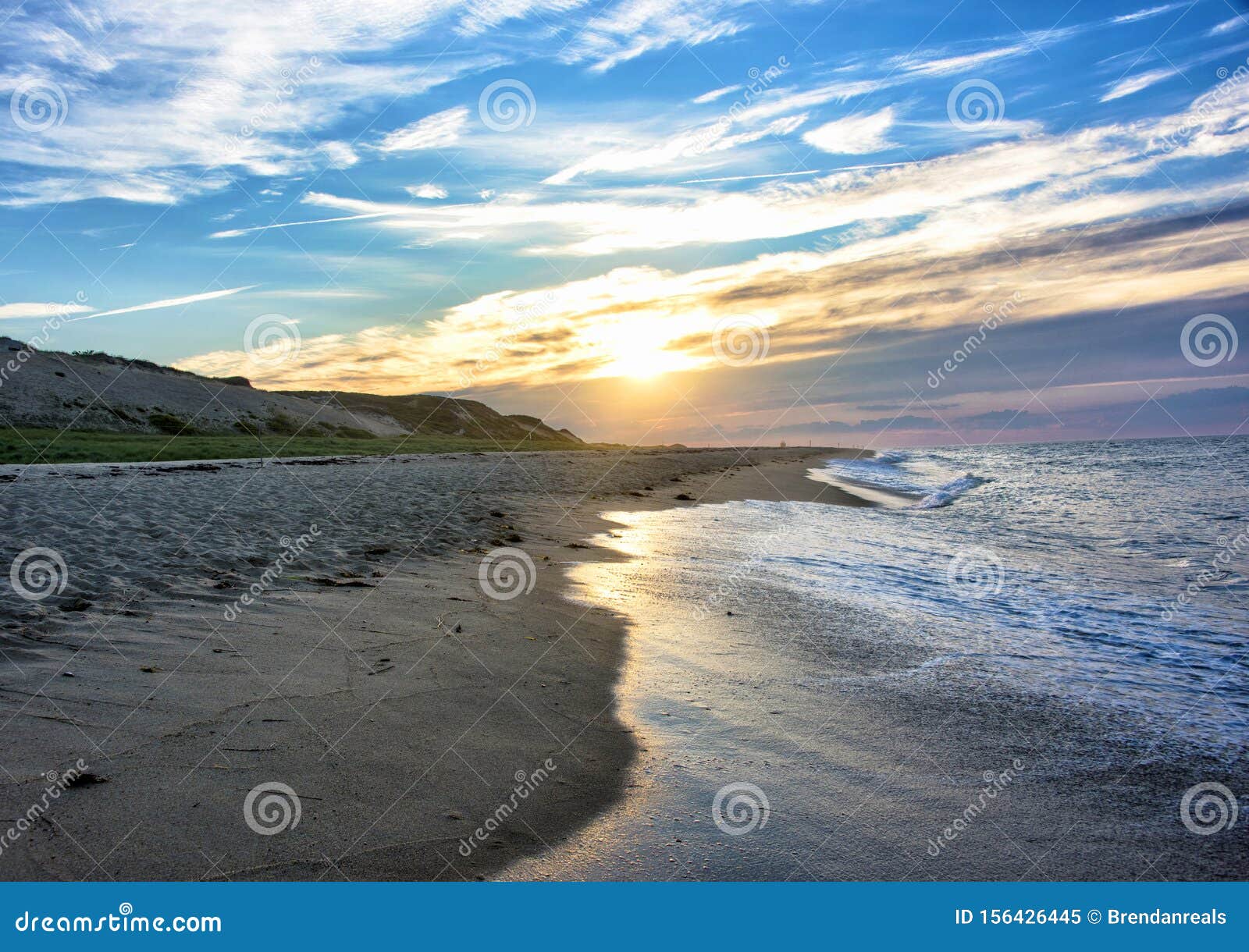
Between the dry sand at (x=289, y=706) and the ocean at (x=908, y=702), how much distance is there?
21.1 inches

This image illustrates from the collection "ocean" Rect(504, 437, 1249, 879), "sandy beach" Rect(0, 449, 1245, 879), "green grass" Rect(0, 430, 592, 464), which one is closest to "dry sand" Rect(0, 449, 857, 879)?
"sandy beach" Rect(0, 449, 1245, 879)

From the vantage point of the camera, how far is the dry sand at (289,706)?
362 cm

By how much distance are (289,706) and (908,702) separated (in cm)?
486

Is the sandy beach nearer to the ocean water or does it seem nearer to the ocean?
the ocean

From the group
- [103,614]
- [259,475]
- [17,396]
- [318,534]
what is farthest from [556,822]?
[17,396]

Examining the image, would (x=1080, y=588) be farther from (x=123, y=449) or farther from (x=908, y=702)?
(x=123, y=449)

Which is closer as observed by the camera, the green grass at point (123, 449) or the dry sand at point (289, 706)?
the dry sand at point (289, 706)

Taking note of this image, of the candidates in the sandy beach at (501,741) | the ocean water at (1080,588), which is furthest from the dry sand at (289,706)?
the ocean water at (1080,588)

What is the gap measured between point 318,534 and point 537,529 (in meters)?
4.99

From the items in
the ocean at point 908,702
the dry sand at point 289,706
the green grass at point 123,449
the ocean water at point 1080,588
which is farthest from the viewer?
the green grass at point 123,449

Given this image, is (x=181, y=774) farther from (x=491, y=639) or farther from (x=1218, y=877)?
(x=1218, y=877)

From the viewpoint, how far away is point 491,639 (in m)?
7.17

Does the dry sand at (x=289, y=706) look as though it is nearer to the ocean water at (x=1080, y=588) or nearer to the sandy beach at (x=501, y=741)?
the sandy beach at (x=501, y=741)

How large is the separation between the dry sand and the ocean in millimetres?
537
